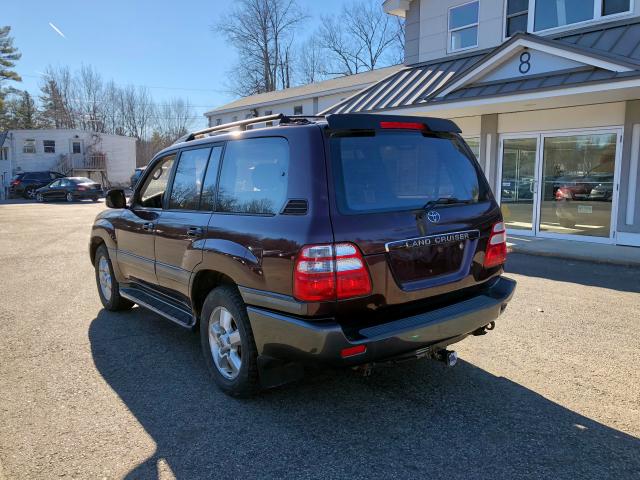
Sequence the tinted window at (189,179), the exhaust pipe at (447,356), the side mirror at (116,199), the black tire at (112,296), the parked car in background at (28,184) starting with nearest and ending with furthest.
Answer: the exhaust pipe at (447,356)
the tinted window at (189,179)
the side mirror at (116,199)
the black tire at (112,296)
the parked car in background at (28,184)

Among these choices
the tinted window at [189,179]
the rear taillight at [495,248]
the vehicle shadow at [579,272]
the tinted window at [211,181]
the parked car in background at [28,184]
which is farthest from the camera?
the parked car in background at [28,184]

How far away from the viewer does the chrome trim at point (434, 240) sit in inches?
120

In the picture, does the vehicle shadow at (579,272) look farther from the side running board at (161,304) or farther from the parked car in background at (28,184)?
the parked car in background at (28,184)

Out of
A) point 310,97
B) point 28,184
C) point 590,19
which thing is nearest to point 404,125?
point 590,19

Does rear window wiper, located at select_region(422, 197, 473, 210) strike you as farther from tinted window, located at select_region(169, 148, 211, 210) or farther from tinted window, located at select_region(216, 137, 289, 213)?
tinted window, located at select_region(169, 148, 211, 210)

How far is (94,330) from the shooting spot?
5.24m

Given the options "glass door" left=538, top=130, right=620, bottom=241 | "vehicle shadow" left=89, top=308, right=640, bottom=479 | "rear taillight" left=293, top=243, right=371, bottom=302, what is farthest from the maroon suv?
"glass door" left=538, top=130, right=620, bottom=241

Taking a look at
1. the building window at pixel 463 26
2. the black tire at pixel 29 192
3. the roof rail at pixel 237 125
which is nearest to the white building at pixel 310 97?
the building window at pixel 463 26

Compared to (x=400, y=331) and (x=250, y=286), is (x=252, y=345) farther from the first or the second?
(x=400, y=331)

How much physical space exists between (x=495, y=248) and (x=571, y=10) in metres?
9.76

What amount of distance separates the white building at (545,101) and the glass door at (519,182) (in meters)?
0.02

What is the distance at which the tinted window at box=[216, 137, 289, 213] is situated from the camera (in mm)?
3251

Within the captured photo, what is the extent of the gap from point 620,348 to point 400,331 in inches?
110

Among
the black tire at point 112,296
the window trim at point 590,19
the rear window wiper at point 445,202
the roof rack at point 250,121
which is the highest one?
the window trim at point 590,19
